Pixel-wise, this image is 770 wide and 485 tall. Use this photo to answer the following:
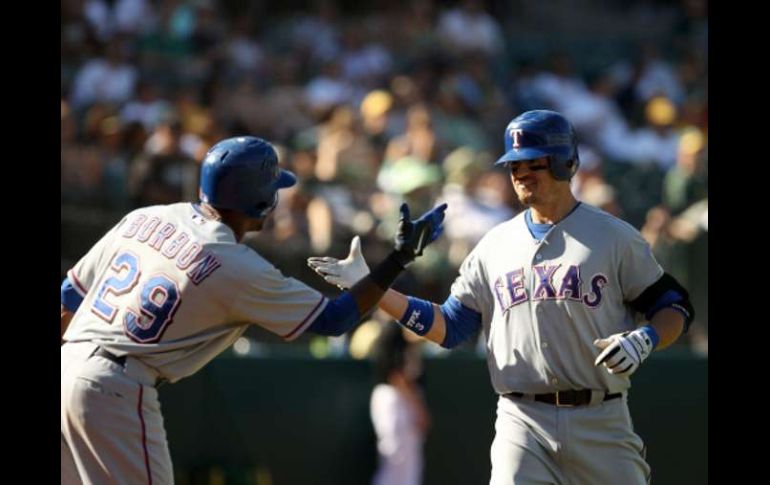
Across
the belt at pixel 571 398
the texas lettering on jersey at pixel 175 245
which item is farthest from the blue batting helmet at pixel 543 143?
the texas lettering on jersey at pixel 175 245

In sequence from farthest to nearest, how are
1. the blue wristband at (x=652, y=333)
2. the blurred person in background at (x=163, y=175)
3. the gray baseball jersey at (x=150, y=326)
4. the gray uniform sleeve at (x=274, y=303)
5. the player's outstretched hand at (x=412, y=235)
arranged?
the blurred person in background at (x=163, y=175)
the player's outstretched hand at (x=412, y=235)
the blue wristband at (x=652, y=333)
the gray uniform sleeve at (x=274, y=303)
the gray baseball jersey at (x=150, y=326)

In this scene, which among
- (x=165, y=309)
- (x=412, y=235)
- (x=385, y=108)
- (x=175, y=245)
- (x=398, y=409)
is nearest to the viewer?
(x=165, y=309)

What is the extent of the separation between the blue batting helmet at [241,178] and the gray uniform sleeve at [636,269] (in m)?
1.53

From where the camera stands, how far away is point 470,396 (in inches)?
400

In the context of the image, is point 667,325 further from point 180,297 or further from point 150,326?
point 150,326

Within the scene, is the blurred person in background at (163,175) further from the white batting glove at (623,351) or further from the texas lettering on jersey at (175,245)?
the white batting glove at (623,351)

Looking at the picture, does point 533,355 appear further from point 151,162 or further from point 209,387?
point 151,162

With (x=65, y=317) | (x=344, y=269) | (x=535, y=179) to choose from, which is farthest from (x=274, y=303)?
(x=535, y=179)

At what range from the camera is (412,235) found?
6.01m

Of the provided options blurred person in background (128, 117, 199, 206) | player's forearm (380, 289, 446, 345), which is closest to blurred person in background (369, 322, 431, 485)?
blurred person in background (128, 117, 199, 206)

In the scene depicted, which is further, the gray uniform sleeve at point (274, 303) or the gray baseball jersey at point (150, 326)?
the gray uniform sleeve at point (274, 303)

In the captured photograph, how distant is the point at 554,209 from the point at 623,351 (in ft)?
2.86

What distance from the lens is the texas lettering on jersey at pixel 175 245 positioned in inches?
219
